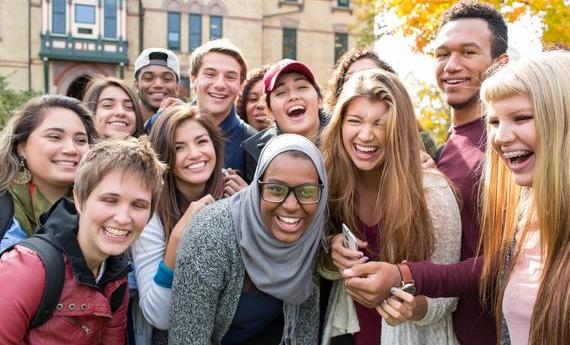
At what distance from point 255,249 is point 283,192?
14.1 inches

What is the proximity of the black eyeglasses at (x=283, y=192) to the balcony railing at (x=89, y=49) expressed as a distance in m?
24.6

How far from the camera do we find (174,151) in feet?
12.3

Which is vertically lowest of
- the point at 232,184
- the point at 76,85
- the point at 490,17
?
the point at 232,184

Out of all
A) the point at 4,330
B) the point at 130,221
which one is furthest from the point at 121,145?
the point at 4,330

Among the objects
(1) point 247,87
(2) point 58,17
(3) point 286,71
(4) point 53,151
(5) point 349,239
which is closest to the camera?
(5) point 349,239

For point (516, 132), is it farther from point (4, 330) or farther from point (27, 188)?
point (27, 188)

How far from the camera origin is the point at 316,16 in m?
28.4

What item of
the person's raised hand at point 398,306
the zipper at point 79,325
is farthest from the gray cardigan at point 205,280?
the person's raised hand at point 398,306

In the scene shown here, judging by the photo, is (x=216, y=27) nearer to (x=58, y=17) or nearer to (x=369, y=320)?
(x=58, y=17)

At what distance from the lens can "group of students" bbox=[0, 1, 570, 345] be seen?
7.56 ft

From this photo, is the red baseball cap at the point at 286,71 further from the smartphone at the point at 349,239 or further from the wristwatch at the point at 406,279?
the wristwatch at the point at 406,279

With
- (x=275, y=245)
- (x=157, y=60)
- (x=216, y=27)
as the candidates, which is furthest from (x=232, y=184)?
(x=216, y=27)

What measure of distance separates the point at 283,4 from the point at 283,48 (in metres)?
2.25

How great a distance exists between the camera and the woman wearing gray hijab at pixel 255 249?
116 inches
